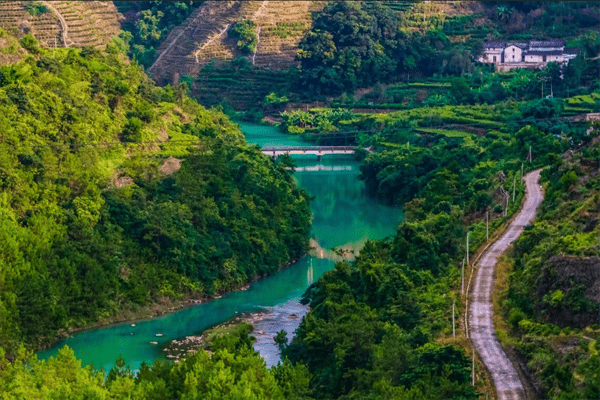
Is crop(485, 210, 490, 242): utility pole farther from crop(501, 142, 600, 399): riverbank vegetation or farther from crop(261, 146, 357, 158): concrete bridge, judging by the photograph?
crop(261, 146, 357, 158): concrete bridge

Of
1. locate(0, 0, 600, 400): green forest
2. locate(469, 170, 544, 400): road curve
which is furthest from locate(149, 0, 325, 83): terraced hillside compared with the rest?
locate(469, 170, 544, 400): road curve

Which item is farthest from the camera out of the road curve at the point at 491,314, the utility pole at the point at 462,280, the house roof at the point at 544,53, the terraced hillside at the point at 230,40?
the terraced hillside at the point at 230,40

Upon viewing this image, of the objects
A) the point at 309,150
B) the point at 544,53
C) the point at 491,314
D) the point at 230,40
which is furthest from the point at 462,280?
the point at 230,40

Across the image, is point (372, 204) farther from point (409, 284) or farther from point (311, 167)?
point (409, 284)

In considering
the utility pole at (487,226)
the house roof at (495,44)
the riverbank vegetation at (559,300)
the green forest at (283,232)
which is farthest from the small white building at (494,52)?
the riverbank vegetation at (559,300)

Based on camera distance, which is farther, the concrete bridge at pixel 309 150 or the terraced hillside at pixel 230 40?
the terraced hillside at pixel 230 40

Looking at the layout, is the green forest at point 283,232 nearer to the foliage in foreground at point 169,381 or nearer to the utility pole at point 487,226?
the foliage in foreground at point 169,381

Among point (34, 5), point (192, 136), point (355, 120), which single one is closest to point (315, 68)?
point (355, 120)
